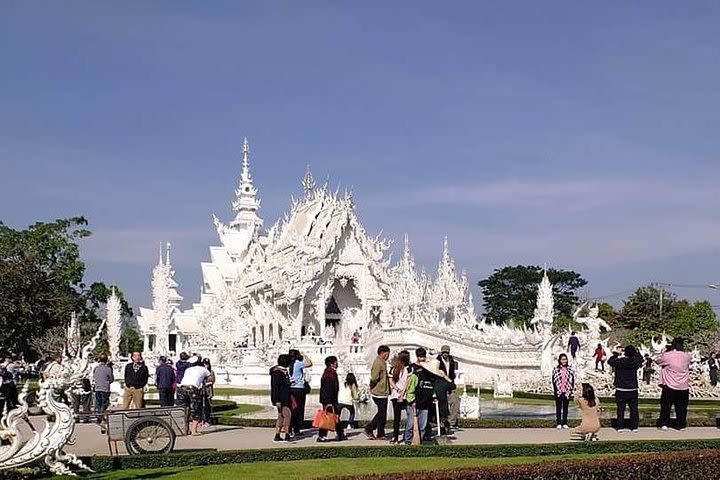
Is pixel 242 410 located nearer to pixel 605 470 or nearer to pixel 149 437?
pixel 149 437

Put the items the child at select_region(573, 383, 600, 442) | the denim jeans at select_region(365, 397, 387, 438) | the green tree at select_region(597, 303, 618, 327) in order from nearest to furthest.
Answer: the child at select_region(573, 383, 600, 442) < the denim jeans at select_region(365, 397, 387, 438) < the green tree at select_region(597, 303, 618, 327)

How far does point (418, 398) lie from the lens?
609 inches

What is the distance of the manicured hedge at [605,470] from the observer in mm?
10820

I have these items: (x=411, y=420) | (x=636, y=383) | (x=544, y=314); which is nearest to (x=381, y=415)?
(x=411, y=420)

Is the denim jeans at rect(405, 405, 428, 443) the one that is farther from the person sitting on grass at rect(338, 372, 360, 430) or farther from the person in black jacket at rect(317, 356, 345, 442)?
the person sitting on grass at rect(338, 372, 360, 430)

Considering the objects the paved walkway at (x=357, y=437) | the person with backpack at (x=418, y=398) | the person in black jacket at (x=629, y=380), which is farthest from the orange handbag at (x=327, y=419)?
the person in black jacket at (x=629, y=380)

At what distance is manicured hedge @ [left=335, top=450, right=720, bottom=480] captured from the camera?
35.5ft

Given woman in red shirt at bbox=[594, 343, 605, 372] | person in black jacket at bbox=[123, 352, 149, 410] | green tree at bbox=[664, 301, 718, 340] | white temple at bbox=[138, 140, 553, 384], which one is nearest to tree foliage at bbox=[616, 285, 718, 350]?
green tree at bbox=[664, 301, 718, 340]

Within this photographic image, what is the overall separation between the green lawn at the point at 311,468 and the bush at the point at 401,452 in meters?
0.23

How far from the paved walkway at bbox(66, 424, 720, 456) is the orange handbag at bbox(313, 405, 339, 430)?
32cm

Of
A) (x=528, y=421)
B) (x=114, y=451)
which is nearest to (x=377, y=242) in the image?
(x=528, y=421)

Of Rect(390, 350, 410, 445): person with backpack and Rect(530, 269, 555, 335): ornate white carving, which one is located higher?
Rect(530, 269, 555, 335): ornate white carving

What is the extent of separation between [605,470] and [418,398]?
438 centimetres

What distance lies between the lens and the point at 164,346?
191 feet
